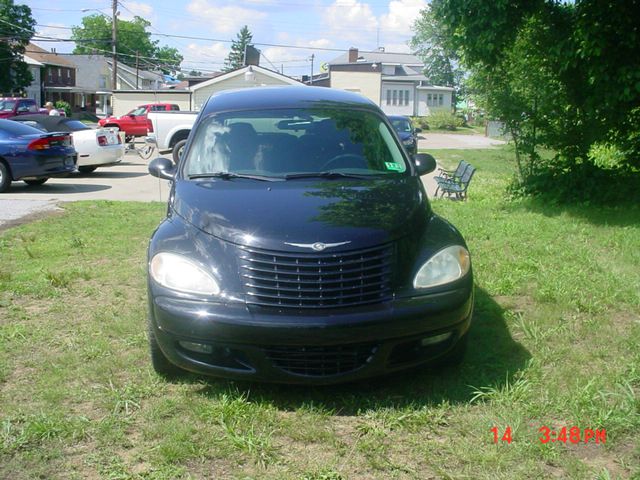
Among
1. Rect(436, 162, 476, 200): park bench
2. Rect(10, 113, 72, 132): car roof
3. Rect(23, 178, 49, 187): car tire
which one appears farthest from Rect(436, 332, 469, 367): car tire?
Rect(10, 113, 72, 132): car roof

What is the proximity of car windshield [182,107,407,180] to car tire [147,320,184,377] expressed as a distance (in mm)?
1348

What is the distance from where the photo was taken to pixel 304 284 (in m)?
3.75

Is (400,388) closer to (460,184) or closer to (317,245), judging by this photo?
(317,245)

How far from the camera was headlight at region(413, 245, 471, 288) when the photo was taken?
3.94 m

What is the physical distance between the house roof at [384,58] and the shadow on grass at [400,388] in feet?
253

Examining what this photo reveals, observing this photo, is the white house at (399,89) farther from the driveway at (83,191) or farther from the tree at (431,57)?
the driveway at (83,191)

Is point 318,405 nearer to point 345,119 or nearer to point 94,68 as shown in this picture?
point 345,119

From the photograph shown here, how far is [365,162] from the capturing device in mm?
5152

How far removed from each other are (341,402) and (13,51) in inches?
2699

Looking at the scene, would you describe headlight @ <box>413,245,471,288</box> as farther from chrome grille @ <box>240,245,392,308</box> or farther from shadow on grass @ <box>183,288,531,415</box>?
shadow on grass @ <box>183,288,531,415</box>

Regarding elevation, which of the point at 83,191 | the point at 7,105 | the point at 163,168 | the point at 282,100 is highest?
the point at 7,105

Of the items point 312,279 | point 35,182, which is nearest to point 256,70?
point 35,182

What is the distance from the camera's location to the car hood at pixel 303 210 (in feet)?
12.8
